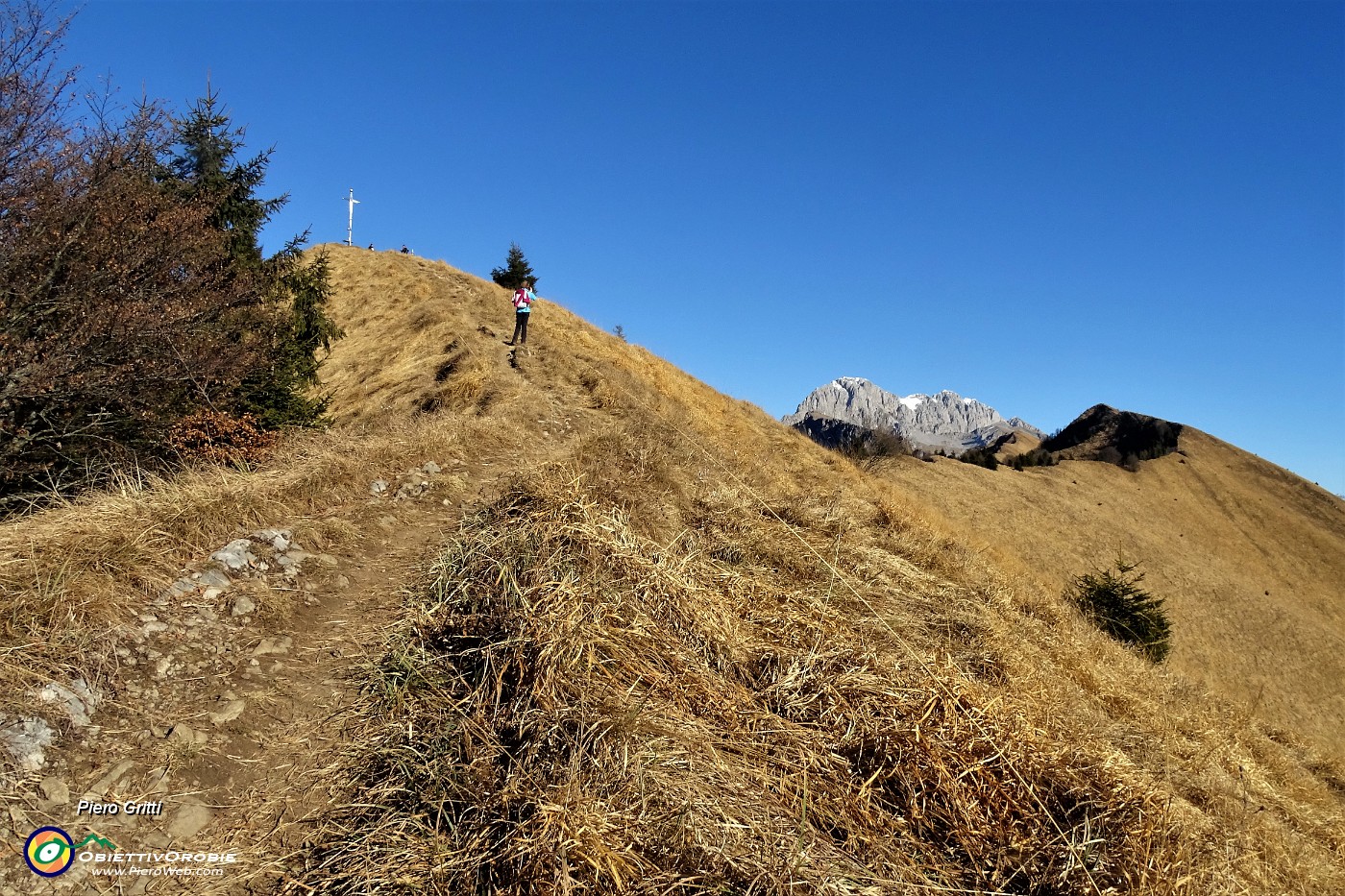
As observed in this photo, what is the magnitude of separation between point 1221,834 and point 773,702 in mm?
2955

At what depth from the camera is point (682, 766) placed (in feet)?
10.1

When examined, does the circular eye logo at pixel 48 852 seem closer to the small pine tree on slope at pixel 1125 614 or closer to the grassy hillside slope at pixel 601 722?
the grassy hillside slope at pixel 601 722

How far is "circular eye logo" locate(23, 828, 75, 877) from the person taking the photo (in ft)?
8.36

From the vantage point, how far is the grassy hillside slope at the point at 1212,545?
2245cm

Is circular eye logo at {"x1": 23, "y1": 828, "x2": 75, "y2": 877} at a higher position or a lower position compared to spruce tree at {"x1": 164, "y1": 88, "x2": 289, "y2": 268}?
lower

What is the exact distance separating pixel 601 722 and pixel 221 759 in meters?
1.97

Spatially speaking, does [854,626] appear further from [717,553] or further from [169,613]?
[169,613]

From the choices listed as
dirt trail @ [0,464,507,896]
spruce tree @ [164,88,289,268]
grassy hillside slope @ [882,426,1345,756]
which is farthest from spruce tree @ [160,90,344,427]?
grassy hillside slope @ [882,426,1345,756]

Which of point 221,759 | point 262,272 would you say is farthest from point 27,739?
point 262,272

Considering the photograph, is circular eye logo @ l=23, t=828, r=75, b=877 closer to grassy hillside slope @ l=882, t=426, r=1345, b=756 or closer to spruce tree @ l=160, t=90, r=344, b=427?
spruce tree @ l=160, t=90, r=344, b=427

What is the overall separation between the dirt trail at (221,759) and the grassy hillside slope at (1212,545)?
15654 millimetres

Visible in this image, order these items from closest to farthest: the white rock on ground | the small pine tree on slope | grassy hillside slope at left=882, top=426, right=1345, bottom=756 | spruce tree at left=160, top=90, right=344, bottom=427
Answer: the white rock on ground, spruce tree at left=160, top=90, right=344, bottom=427, the small pine tree on slope, grassy hillside slope at left=882, top=426, right=1345, bottom=756

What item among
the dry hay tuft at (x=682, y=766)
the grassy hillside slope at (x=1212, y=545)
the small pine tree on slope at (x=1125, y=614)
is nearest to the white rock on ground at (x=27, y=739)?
the dry hay tuft at (x=682, y=766)

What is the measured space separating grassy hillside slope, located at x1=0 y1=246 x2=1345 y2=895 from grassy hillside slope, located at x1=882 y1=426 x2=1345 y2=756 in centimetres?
1234
